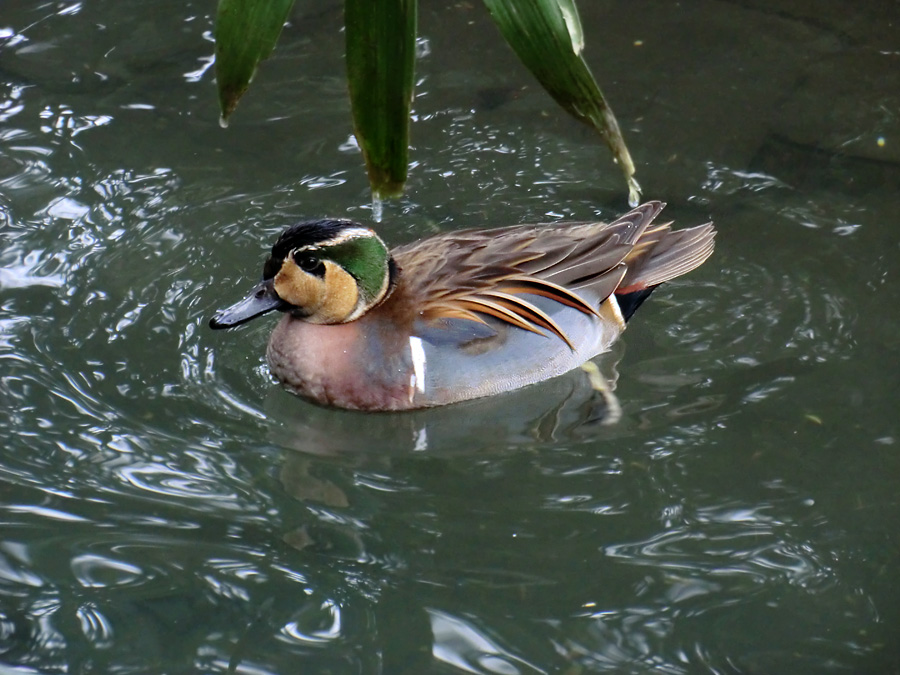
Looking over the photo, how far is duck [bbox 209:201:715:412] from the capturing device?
5.12m

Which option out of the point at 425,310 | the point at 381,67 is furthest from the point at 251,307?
the point at 381,67

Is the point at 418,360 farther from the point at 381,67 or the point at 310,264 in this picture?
the point at 381,67

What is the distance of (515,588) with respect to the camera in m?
4.06

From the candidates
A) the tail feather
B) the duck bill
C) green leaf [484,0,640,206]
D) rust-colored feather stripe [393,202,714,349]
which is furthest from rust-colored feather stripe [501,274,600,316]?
green leaf [484,0,640,206]

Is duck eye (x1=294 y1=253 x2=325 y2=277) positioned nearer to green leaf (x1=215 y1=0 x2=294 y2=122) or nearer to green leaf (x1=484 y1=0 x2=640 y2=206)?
green leaf (x1=215 y1=0 x2=294 y2=122)

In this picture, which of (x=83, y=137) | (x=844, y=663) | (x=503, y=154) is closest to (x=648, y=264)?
(x=503, y=154)

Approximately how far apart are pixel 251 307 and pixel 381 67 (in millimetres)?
3169

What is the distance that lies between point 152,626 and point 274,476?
0.95 metres

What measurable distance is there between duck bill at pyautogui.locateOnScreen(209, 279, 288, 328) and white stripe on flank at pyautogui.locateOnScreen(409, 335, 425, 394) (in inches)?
24.4

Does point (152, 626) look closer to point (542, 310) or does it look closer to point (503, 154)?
point (542, 310)

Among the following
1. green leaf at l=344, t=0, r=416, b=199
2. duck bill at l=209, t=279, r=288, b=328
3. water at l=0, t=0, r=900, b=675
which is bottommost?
water at l=0, t=0, r=900, b=675

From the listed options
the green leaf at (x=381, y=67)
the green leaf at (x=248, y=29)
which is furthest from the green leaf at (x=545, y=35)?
the green leaf at (x=248, y=29)

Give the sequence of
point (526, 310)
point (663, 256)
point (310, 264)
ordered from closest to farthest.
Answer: point (310, 264) < point (526, 310) < point (663, 256)

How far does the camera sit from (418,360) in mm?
5129
